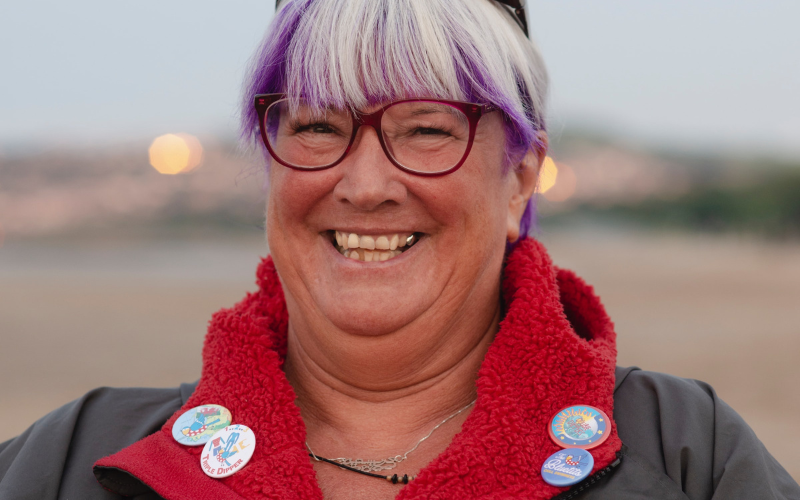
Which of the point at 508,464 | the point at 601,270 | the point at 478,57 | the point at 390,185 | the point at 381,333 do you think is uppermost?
the point at 478,57

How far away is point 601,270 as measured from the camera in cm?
2259

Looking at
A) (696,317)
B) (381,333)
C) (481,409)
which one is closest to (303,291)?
(381,333)

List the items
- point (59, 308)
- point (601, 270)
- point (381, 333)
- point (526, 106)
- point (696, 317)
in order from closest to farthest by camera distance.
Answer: point (381, 333)
point (526, 106)
point (696, 317)
point (59, 308)
point (601, 270)

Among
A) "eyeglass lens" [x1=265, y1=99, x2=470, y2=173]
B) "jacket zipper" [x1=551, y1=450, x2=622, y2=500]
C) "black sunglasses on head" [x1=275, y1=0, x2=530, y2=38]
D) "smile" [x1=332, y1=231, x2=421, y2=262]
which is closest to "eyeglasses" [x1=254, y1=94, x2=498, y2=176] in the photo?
"eyeglass lens" [x1=265, y1=99, x2=470, y2=173]

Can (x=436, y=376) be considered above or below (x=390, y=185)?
below

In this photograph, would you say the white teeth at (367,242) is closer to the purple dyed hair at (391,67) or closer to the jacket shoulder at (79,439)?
the purple dyed hair at (391,67)

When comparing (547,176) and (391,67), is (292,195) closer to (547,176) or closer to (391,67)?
(391,67)

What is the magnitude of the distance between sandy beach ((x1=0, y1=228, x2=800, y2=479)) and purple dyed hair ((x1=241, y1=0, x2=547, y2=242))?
0.73 meters

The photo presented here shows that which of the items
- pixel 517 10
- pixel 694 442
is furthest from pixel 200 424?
pixel 517 10

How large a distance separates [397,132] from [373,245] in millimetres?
297

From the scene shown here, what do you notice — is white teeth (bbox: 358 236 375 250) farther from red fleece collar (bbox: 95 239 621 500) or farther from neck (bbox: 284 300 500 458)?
red fleece collar (bbox: 95 239 621 500)

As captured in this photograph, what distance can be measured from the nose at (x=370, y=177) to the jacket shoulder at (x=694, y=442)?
2.62 ft

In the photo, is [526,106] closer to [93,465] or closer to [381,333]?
[381,333]

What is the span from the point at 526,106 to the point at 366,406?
0.96 metres
